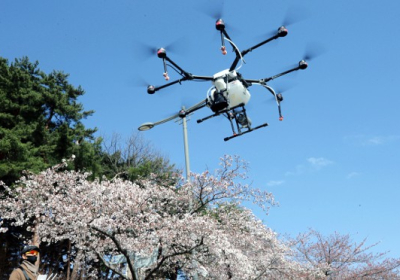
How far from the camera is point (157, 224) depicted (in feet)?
41.1

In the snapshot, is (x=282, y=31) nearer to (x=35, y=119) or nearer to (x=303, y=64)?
(x=303, y=64)

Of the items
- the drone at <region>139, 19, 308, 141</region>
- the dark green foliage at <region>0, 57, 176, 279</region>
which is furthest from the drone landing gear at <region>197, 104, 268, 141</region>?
the dark green foliage at <region>0, 57, 176, 279</region>

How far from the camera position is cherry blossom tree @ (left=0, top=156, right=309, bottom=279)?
11.8m

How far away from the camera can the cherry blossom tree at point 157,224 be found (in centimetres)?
1183

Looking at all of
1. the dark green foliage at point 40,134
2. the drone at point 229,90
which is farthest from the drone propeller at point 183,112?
the dark green foliage at point 40,134

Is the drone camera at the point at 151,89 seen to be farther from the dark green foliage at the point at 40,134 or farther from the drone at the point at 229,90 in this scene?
the dark green foliage at the point at 40,134

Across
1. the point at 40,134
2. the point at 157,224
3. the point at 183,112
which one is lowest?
the point at 157,224

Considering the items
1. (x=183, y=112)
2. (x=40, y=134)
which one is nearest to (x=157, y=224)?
(x=183, y=112)

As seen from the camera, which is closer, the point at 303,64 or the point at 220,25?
the point at 220,25

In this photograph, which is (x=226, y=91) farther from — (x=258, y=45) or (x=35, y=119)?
(x=35, y=119)

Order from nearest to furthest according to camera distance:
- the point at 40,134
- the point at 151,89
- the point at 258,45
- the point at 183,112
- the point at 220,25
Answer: the point at 220,25, the point at 258,45, the point at 151,89, the point at 183,112, the point at 40,134

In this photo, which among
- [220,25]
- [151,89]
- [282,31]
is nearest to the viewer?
[220,25]

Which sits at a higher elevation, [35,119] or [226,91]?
[35,119]

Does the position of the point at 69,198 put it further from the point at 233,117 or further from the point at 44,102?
the point at 44,102
